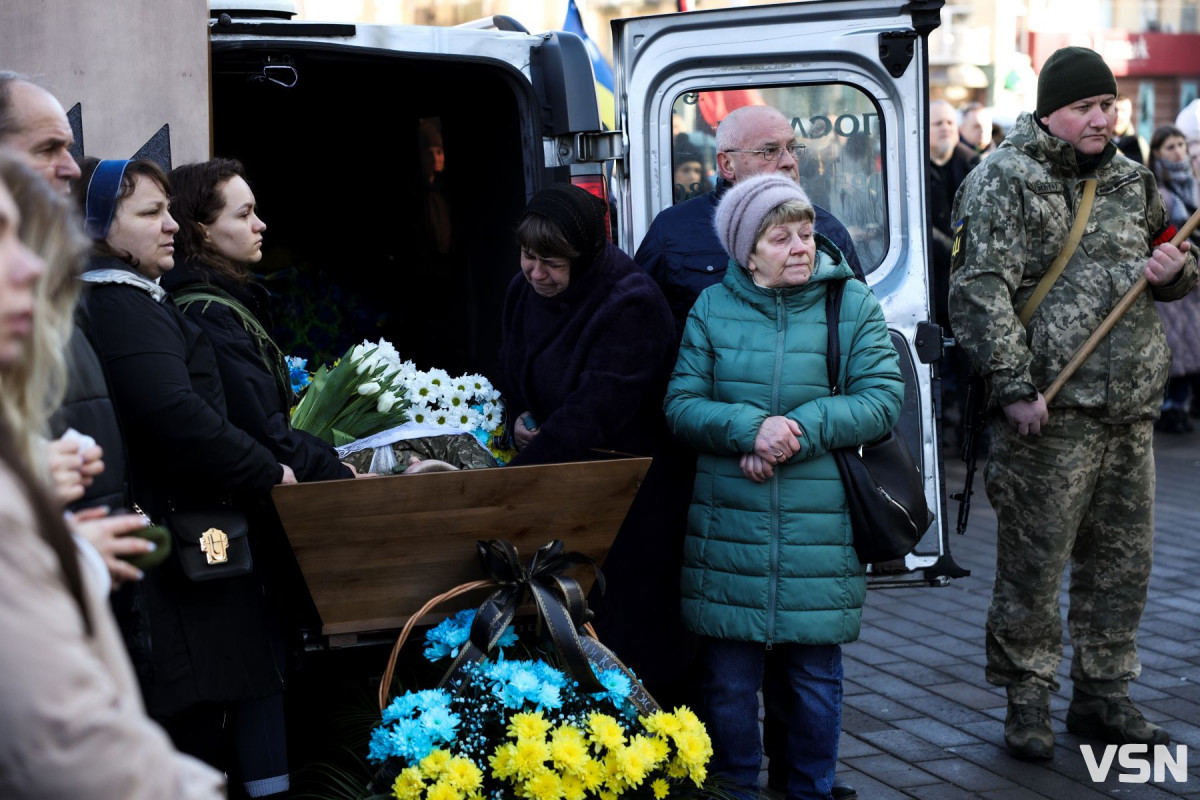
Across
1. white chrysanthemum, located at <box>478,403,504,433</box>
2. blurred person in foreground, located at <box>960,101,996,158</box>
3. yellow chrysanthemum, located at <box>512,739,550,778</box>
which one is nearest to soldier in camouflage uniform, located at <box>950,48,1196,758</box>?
white chrysanthemum, located at <box>478,403,504,433</box>

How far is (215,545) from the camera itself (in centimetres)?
295

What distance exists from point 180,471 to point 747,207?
5.08ft

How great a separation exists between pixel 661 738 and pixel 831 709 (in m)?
0.81

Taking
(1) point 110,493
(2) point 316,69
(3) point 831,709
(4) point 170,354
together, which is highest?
(2) point 316,69

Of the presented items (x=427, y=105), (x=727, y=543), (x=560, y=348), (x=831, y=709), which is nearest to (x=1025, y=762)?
(x=831, y=709)

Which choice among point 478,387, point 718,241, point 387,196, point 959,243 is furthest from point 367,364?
point 387,196

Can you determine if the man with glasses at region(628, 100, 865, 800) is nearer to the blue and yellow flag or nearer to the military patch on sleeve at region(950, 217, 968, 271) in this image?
the military patch on sleeve at region(950, 217, 968, 271)

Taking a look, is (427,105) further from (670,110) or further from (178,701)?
(178,701)

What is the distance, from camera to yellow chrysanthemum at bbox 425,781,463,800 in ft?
8.94

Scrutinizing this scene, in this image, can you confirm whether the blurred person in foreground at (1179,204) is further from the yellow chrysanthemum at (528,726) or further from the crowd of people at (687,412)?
the yellow chrysanthemum at (528,726)

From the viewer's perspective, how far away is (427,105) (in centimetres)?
605

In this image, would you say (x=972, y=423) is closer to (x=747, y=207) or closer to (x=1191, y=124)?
(x=747, y=207)

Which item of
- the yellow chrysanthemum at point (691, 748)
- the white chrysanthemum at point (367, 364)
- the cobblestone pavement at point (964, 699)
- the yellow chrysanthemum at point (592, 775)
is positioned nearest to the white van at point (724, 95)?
the cobblestone pavement at point (964, 699)

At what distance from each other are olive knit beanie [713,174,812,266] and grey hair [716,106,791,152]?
376mm
